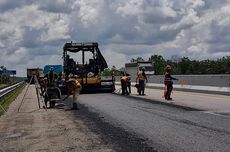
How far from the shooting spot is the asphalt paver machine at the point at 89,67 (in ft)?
116

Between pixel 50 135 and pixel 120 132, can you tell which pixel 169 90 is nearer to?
pixel 120 132

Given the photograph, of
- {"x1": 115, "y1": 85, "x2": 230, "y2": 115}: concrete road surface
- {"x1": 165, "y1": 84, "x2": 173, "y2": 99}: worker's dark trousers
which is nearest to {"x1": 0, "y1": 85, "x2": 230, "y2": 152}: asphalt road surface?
{"x1": 115, "y1": 85, "x2": 230, "y2": 115}: concrete road surface

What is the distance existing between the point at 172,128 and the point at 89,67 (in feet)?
76.0

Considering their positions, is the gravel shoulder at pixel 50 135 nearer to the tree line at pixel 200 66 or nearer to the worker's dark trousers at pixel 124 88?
the worker's dark trousers at pixel 124 88

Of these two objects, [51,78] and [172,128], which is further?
[51,78]

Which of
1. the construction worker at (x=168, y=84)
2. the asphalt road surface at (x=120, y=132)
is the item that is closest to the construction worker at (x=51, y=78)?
the asphalt road surface at (x=120, y=132)

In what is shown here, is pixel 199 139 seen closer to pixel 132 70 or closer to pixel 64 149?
pixel 64 149

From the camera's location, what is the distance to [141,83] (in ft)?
102

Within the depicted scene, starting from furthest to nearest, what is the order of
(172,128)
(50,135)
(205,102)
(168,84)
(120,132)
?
(168,84), (205,102), (172,128), (120,132), (50,135)

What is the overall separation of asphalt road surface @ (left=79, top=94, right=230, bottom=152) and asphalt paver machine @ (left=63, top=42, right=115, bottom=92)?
1689cm

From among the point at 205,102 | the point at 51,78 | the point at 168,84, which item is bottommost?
the point at 205,102

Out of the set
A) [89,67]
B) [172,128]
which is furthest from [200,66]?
[172,128]

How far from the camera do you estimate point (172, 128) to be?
1303cm

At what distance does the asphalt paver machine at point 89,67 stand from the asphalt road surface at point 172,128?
1689 cm
